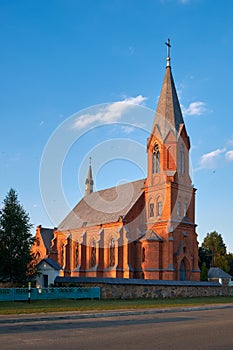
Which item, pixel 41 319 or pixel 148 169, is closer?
pixel 41 319

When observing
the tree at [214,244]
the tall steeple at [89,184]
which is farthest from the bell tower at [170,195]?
the tree at [214,244]

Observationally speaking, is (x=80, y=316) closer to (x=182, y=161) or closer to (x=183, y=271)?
(x=183, y=271)

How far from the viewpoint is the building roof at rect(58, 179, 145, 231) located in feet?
166

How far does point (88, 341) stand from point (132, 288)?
20.0m

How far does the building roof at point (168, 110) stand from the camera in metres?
47.0

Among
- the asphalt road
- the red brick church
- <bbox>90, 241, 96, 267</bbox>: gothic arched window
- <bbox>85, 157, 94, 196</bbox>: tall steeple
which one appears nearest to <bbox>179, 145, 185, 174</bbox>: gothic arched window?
the red brick church

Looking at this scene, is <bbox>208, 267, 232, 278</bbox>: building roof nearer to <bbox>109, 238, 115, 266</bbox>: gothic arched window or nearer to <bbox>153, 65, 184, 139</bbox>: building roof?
<bbox>109, 238, 115, 266</bbox>: gothic arched window

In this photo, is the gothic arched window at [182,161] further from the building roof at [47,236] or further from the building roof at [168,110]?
the building roof at [47,236]

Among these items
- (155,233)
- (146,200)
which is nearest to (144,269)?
(155,233)

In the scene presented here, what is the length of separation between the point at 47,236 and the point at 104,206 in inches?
643

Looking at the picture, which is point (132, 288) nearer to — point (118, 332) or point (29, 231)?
point (29, 231)

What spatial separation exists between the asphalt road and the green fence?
1003cm

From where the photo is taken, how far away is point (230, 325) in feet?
49.4

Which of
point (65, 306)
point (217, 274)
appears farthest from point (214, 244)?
point (65, 306)
